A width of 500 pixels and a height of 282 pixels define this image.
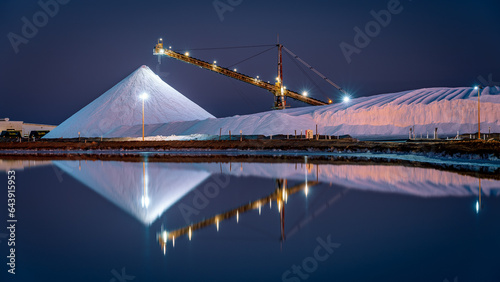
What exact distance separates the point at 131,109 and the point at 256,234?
66193 millimetres

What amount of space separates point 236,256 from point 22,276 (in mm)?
2323

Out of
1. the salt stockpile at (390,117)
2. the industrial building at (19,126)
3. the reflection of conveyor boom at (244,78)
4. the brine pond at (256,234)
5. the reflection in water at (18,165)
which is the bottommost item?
the brine pond at (256,234)

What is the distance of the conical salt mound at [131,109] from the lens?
65.1m

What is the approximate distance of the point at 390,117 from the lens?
4672cm

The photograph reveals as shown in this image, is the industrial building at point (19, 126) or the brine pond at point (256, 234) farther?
the industrial building at point (19, 126)

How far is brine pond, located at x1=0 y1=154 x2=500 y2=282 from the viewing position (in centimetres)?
501

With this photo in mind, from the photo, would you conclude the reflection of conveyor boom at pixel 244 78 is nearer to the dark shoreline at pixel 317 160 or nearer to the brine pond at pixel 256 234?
the dark shoreline at pixel 317 160

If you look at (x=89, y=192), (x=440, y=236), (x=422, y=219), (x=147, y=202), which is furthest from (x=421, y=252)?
(x=89, y=192)

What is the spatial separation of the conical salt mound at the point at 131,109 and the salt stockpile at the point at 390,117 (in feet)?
56.3

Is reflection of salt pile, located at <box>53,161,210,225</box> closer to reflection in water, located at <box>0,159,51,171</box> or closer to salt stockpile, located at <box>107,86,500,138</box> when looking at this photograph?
reflection in water, located at <box>0,159,51,171</box>

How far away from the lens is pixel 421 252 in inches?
216

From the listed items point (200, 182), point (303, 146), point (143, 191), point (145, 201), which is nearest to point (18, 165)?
point (200, 182)

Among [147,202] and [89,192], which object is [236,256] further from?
[89,192]

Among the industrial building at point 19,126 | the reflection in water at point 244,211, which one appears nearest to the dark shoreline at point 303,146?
the reflection in water at point 244,211
